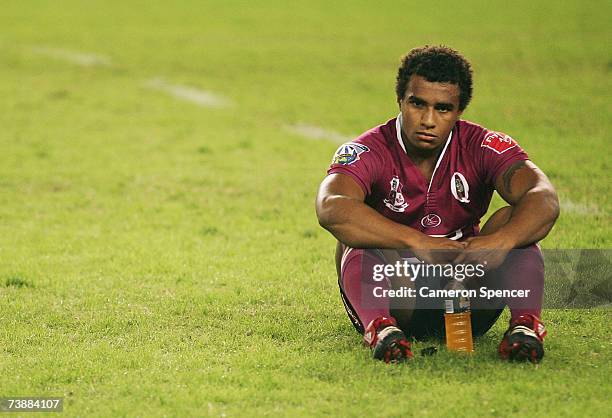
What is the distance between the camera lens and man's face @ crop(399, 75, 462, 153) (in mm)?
6180

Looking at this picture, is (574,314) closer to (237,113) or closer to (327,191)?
(327,191)

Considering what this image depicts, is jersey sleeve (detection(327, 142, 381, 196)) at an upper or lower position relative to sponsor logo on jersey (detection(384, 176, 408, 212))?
upper

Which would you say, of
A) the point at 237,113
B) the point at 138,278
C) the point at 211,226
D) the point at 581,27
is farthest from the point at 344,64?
the point at 138,278

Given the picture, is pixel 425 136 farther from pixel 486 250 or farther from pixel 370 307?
pixel 370 307

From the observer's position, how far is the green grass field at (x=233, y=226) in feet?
18.3

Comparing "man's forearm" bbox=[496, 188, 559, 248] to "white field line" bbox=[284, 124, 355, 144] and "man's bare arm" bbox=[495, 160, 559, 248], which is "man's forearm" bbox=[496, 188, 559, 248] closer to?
"man's bare arm" bbox=[495, 160, 559, 248]

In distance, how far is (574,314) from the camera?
693cm

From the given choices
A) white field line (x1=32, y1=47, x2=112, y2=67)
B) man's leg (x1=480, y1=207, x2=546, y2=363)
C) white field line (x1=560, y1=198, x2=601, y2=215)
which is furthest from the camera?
white field line (x1=32, y1=47, x2=112, y2=67)

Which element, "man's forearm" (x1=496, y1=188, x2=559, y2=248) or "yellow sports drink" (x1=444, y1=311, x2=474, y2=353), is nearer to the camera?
"man's forearm" (x1=496, y1=188, x2=559, y2=248)

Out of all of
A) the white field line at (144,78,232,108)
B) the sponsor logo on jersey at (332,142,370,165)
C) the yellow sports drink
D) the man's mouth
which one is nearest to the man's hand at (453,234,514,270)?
the yellow sports drink

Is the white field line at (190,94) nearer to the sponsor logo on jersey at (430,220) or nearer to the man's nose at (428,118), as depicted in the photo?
the sponsor logo on jersey at (430,220)

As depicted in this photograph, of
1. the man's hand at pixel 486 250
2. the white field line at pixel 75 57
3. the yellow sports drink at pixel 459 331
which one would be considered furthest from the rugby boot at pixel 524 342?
the white field line at pixel 75 57

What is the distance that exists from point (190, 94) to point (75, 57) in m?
6.85

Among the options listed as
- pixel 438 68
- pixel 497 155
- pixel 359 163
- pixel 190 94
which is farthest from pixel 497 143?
→ pixel 190 94
